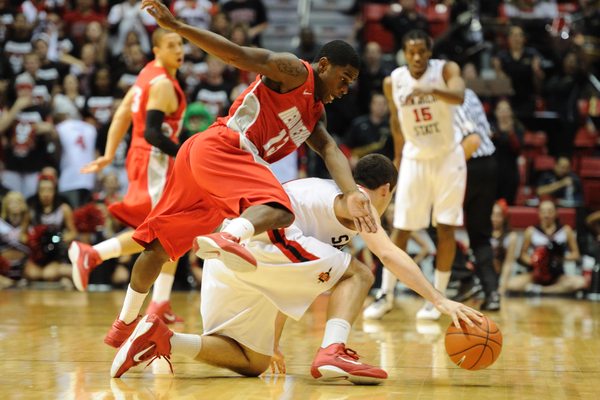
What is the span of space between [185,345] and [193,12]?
29.4 feet

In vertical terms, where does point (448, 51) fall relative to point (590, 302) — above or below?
above

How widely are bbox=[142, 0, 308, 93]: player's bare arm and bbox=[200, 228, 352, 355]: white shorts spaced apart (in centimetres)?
75

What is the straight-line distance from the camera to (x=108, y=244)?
515 centimetres

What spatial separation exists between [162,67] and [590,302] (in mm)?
5069

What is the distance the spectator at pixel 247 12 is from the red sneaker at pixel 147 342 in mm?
9205

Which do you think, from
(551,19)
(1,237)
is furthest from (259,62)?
(551,19)

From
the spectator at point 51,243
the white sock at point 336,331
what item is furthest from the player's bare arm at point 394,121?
the spectator at point 51,243

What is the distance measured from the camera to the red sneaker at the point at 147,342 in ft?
10.6

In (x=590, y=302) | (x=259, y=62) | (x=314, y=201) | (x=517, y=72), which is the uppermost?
(x=517, y=72)

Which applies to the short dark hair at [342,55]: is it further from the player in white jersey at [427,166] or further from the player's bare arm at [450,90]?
the player in white jersey at [427,166]

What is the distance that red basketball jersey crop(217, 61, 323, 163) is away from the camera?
142 inches

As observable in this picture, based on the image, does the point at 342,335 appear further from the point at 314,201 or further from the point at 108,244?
the point at 108,244

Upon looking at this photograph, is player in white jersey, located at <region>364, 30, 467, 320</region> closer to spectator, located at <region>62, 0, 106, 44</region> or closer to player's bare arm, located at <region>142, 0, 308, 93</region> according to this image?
player's bare arm, located at <region>142, 0, 308, 93</region>

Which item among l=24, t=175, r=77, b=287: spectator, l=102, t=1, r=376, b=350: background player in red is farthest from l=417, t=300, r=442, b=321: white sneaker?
l=24, t=175, r=77, b=287: spectator
